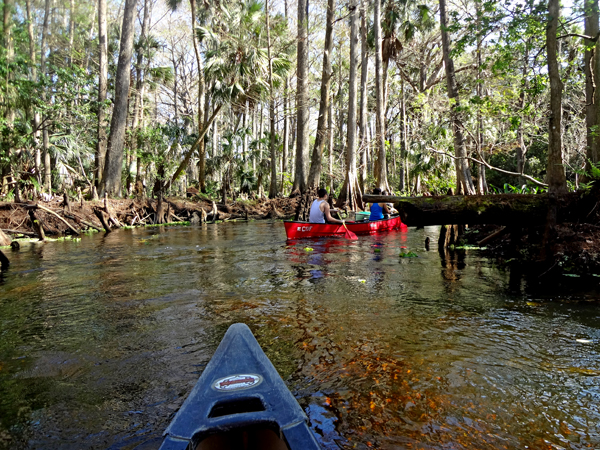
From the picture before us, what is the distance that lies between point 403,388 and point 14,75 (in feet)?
64.2

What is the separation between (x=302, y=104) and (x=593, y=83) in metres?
15.7

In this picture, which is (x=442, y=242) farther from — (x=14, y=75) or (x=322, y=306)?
(x=14, y=75)

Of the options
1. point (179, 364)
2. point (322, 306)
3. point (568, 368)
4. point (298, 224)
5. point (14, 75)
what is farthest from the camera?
point (14, 75)

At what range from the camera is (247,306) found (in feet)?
18.6

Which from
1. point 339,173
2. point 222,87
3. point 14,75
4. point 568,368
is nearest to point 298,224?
point 568,368

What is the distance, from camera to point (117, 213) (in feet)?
61.3

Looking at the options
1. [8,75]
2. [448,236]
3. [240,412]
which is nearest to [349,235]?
[448,236]

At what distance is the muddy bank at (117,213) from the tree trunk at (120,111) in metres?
1.13

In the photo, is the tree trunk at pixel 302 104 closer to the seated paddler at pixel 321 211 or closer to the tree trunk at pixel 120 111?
the tree trunk at pixel 120 111

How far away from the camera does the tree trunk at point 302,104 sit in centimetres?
2270

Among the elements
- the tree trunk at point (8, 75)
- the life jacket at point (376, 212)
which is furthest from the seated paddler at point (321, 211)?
the tree trunk at point (8, 75)

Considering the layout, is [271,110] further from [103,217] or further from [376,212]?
[376,212]

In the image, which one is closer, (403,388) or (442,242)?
(403,388)

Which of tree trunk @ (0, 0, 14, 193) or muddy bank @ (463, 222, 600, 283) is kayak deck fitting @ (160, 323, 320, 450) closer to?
muddy bank @ (463, 222, 600, 283)
